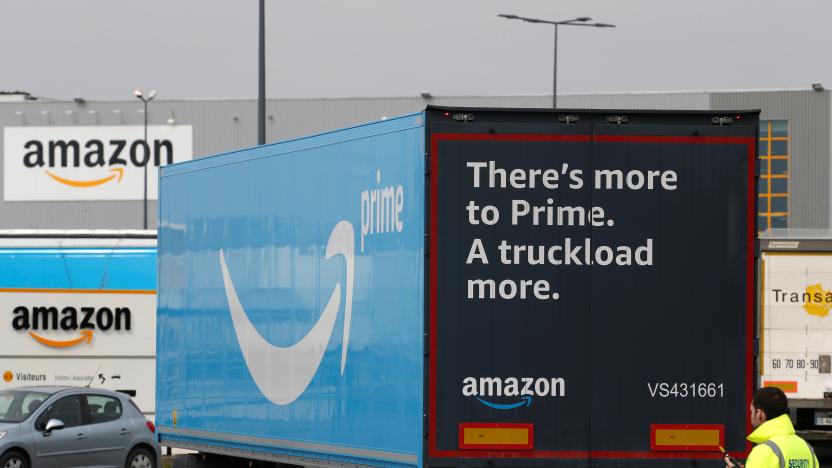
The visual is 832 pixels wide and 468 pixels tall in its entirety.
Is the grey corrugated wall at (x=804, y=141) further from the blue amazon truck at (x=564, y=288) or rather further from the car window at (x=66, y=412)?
the blue amazon truck at (x=564, y=288)

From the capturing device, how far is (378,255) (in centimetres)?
1040

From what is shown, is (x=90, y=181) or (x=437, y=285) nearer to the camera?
(x=437, y=285)

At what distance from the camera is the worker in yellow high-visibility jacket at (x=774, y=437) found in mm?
7004

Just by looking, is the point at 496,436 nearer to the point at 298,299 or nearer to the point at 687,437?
the point at 687,437

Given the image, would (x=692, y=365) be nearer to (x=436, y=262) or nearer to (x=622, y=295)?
(x=622, y=295)

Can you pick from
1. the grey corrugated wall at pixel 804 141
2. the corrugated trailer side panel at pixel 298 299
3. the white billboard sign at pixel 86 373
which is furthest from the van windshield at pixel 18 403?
the grey corrugated wall at pixel 804 141

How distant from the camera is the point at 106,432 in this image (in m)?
20.2

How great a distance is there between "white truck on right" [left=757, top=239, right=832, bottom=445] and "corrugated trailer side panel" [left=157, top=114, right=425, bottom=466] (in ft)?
30.2

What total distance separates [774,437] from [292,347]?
17.8 feet

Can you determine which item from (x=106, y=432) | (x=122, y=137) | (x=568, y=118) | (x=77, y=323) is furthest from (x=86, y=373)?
(x=122, y=137)

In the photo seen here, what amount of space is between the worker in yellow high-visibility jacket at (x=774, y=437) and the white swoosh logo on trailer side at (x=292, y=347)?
4285mm

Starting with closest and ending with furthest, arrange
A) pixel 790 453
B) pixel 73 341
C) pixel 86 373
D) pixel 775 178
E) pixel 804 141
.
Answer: pixel 790 453, pixel 86 373, pixel 73 341, pixel 775 178, pixel 804 141

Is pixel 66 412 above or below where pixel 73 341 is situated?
below

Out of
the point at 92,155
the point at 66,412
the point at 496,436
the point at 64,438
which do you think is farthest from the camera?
the point at 92,155
